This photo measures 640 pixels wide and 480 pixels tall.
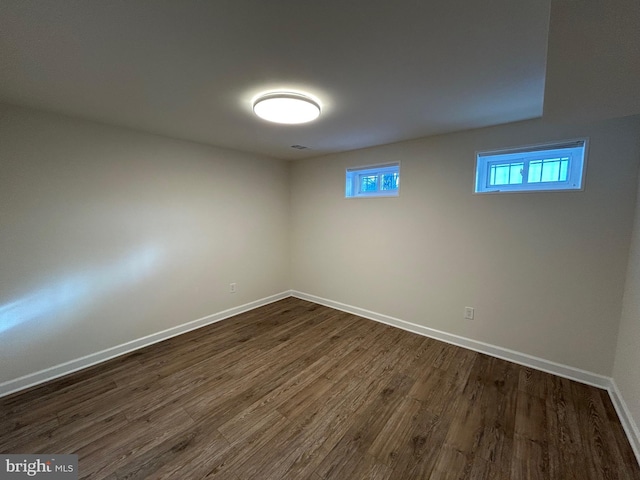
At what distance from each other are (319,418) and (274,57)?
7.69 ft

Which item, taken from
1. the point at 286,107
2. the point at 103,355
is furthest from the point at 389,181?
the point at 103,355

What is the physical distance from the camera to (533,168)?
242cm

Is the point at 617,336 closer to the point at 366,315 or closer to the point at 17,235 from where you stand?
the point at 366,315

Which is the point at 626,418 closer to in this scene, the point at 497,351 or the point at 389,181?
the point at 497,351

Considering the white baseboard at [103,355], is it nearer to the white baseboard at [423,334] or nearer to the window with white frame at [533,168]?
the white baseboard at [423,334]

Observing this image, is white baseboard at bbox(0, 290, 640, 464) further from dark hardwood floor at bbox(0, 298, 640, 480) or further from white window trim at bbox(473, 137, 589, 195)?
white window trim at bbox(473, 137, 589, 195)

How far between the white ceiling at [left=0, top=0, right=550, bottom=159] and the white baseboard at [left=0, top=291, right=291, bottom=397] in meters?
2.23

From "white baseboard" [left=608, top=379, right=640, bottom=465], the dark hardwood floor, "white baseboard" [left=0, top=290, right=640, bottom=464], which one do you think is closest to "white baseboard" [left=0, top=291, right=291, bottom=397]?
"white baseboard" [left=0, top=290, right=640, bottom=464]

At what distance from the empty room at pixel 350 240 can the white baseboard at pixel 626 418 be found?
0.06ft

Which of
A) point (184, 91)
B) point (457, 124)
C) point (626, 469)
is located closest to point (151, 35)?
point (184, 91)

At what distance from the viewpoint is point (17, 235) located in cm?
208

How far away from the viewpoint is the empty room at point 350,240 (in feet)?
4.10

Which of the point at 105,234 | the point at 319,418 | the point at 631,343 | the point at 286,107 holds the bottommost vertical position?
the point at 319,418

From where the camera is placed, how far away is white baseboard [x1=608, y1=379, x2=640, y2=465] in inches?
62.1
